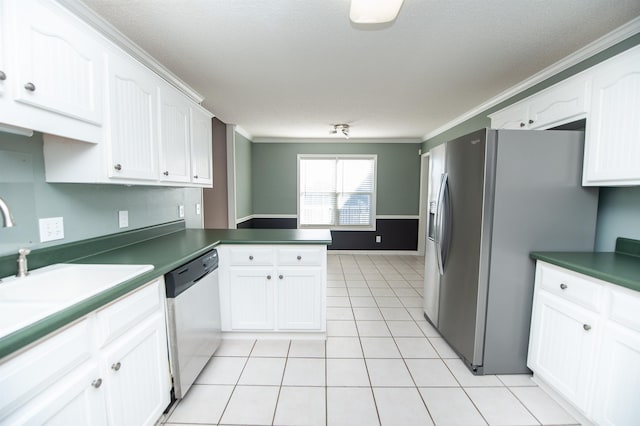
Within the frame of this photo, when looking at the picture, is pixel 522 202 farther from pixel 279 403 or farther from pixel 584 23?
pixel 279 403

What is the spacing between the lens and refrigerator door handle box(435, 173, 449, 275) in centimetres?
228

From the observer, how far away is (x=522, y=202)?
1.85 meters

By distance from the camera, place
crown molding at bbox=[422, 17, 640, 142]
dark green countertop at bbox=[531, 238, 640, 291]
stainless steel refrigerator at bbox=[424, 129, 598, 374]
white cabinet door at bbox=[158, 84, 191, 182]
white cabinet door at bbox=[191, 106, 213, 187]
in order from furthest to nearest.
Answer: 1. white cabinet door at bbox=[191, 106, 213, 187]
2. white cabinet door at bbox=[158, 84, 191, 182]
3. stainless steel refrigerator at bbox=[424, 129, 598, 374]
4. crown molding at bbox=[422, 17, 640, 142]
5. dark green countertop at bbox=[531, 238, 640, 291]

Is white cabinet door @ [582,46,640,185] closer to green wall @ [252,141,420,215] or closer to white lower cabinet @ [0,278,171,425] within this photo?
white lower cabinet @ [0,278,171,425]

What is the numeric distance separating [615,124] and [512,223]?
0.79m

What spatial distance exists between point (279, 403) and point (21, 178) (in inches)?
74.2

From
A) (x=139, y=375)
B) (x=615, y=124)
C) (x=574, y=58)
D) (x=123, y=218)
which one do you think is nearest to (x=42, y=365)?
(x=139, y=375)

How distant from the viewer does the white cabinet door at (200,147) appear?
2.41 meters

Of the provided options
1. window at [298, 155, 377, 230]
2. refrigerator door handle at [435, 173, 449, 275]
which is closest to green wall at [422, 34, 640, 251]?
refrigerator door handle at [435, 173, 449, 275]

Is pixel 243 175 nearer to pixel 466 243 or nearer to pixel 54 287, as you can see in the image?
pixel 54 287

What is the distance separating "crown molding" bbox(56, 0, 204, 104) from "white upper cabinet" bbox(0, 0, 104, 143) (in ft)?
A: 0.56

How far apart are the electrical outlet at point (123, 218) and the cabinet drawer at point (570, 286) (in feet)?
9.83

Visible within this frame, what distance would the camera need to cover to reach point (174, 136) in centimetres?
209

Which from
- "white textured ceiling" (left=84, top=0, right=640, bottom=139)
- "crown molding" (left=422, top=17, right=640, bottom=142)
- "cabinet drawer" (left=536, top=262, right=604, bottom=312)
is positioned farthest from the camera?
"crown molding" (left=422, top=17, right=640, bottom=142)
